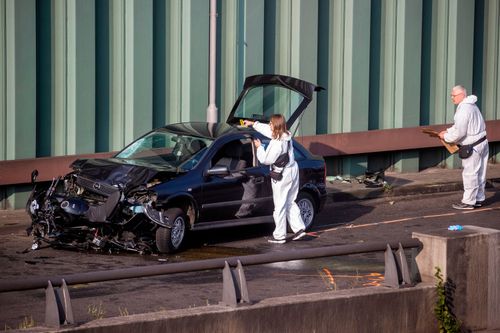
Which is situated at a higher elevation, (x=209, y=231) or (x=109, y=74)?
(x=109, y=74)

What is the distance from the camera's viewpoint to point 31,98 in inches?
698

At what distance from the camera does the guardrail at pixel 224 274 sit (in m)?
8.72

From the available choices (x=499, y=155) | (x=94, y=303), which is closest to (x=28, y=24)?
(x=94, y=303)

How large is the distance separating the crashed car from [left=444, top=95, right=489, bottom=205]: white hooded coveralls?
8.50 feet

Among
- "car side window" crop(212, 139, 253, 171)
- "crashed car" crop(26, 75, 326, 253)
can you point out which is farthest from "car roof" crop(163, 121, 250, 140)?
"car side window" crop(212, 139, 253, 171)

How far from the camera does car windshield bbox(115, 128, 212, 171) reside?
596 inches

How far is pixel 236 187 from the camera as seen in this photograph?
1534 centimetres

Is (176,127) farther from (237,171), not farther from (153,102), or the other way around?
(153,102)

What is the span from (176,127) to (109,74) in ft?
10.0

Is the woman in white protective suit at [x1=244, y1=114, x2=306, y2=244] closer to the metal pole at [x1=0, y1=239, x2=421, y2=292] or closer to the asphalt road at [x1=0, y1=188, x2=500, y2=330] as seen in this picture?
the asphalt road at [x1=0, y1=188, x2=500, y2=330]

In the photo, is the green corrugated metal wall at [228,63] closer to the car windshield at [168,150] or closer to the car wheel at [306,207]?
the car windshield at [168,150]

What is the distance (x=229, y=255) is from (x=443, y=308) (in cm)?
414

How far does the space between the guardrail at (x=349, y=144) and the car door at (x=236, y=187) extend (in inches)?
134

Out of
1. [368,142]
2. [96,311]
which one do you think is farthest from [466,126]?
[96,311]
